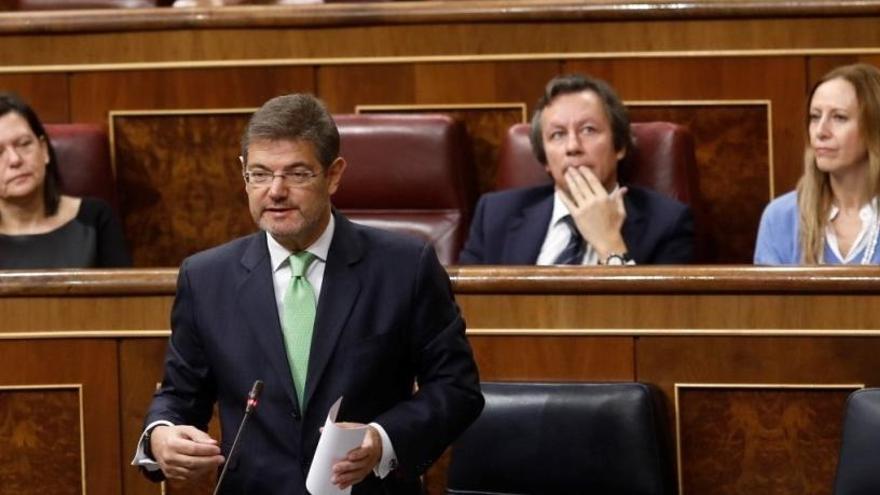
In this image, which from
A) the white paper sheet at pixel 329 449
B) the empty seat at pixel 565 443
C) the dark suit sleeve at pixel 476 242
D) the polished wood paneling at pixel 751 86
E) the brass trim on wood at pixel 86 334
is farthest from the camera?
the polished wood paneling at pixel 751 86

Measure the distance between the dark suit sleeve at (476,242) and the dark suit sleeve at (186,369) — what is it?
0.62 m

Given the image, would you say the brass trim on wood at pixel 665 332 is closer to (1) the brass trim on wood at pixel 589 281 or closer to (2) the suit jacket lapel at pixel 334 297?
(1) the brass trim on wood at pixel 589 281

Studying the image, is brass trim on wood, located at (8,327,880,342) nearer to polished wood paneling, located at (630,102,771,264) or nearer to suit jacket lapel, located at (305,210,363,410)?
suit jacket lapel, located at (305,210,363,410)

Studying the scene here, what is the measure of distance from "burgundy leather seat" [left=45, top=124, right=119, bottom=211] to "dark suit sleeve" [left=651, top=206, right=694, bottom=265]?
0.64m

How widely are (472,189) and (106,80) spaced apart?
46cm

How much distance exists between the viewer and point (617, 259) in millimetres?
1549

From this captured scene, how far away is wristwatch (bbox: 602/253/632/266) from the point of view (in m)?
1.55

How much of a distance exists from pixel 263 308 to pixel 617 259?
576mm

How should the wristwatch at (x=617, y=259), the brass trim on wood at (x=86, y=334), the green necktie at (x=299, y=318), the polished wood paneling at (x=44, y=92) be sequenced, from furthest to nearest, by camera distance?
1. the polished wood paneling at (x=44, y=92)
2. the wristwatch at (x=617, y=259)
3. the brass trim on wood at (x=86, y=334)
4. the green necktie at (x=299, y=318)

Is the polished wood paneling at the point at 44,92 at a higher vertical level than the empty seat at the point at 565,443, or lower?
higher

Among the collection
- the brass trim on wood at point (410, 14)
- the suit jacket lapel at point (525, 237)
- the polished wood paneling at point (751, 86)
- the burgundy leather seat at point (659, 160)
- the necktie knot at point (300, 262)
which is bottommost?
the suit jacket lapel at point (525, 237)

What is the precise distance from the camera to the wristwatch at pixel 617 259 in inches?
60.9

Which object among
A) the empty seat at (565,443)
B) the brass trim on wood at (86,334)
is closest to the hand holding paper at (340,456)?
the empty seat at (565,443)

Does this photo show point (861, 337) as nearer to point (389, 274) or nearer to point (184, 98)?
point (389, 274)
